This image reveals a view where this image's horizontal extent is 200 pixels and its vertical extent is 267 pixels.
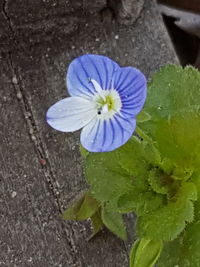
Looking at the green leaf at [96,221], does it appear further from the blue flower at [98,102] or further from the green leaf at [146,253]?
the blue flower at [98,102]

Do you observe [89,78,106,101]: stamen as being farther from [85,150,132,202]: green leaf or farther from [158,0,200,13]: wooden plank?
[158,0,200,13]: wooden plank

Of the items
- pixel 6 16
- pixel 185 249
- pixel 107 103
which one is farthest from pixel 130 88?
pixel 6 16

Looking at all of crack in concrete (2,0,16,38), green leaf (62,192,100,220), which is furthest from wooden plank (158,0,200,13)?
green leaf (62,192,100,220)

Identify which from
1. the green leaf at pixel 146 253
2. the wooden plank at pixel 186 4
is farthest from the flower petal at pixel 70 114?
the wooden plank at pixel 186 4

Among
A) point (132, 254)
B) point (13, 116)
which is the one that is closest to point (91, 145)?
point (132, 254)

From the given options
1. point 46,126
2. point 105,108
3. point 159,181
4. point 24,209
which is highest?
point 105,108

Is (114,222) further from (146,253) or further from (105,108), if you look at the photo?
(105,108)
